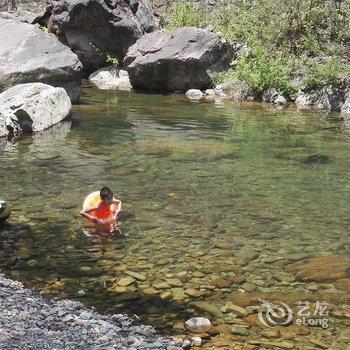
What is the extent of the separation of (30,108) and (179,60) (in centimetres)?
1162

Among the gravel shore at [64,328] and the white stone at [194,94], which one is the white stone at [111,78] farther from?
the gravel shore at [64,328]

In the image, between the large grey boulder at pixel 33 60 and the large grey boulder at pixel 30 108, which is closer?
the large grey boulder at pixel 30 108

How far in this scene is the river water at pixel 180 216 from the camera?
24.9 ft

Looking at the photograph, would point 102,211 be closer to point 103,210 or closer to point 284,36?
point 103,210

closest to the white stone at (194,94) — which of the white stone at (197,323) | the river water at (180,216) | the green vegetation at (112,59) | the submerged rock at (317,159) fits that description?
the green vegetation at (112,59)

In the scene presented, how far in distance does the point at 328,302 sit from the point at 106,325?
3038mm

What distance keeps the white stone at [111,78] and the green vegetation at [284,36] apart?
4270 millimetres

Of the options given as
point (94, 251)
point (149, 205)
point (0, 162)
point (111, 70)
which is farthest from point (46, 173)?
point (111, 70)

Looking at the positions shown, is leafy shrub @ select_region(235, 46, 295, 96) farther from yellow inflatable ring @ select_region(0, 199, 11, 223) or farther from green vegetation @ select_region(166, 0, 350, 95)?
yellow inflatable ring @ select_region(0, 199, 11, 223)

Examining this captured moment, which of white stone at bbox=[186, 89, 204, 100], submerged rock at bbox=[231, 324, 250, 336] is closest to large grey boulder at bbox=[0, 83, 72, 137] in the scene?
white stone at bbox=[186, 89, 204, 100]

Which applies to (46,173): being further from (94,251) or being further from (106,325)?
(106,325)

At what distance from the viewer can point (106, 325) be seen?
6418mm

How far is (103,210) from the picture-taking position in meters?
10.0

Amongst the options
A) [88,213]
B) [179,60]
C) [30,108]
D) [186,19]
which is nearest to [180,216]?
[88,213]
